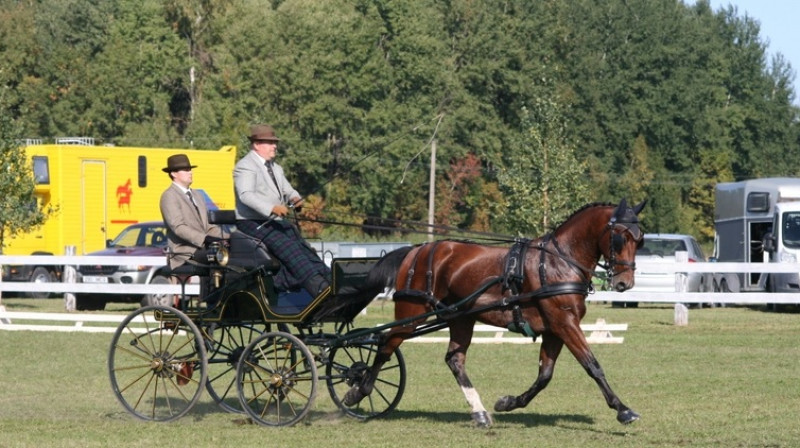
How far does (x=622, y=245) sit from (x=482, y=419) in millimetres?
1728

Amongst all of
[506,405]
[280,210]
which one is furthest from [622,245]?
[280,210]

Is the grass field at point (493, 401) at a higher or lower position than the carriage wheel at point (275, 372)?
lower

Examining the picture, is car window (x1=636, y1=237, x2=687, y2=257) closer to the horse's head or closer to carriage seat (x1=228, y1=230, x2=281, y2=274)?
carriage seat (x1=228, y1=230, x2=281, y2=274)

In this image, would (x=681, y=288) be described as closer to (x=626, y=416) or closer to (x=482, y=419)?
(x=482, y=419)

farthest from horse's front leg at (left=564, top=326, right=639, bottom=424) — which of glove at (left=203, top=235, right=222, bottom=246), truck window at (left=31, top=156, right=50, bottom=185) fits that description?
truck window at (left=31, top=156, right=50, bottom=185)

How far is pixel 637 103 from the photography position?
8438 cm

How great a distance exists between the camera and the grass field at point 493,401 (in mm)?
10805

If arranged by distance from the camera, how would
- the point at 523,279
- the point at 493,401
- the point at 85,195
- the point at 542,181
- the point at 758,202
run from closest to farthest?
the point at 523,279, the point at 493,401, the point at 758,202, the point at 85,195, the point at 542,181

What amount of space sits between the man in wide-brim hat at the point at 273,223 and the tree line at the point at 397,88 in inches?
1842

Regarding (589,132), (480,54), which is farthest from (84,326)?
(589,132)

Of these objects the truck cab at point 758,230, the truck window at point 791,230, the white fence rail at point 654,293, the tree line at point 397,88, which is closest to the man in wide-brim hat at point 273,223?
the white fence rail at point 654,293

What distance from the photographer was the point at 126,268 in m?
29.0

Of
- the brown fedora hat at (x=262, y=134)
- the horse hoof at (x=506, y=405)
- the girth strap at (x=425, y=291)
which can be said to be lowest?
the horse hoof at (x=506, y=405)

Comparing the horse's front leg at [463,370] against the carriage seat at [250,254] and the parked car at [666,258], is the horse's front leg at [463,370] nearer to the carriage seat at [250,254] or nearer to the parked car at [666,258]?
the carriage seat at [250,254]
